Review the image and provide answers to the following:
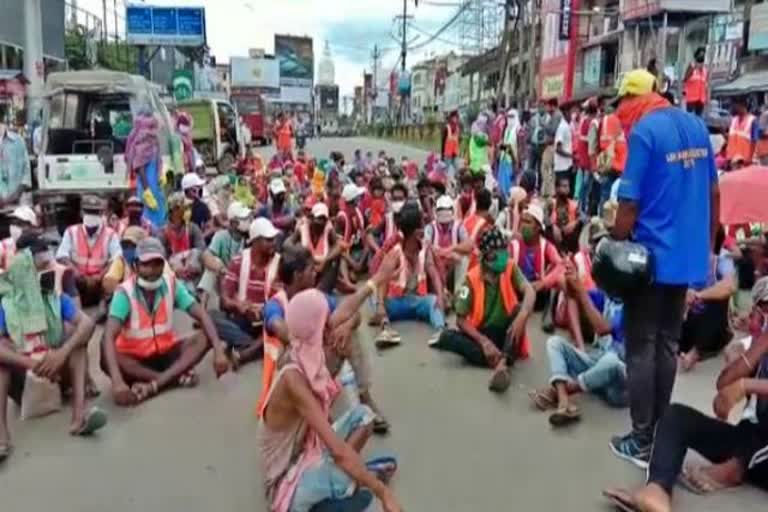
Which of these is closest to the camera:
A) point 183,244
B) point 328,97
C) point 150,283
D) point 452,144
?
point 150,283

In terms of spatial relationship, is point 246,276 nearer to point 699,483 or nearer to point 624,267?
point 624,267

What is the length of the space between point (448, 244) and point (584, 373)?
9.04 ft

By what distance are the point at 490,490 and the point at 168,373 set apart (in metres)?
2.38

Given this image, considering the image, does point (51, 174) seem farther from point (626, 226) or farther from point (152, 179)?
point (626, 226)

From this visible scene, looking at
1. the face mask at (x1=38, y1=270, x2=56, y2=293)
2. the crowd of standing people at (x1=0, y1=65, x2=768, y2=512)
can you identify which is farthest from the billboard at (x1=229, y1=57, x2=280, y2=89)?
the face mask at (x1=38, y1=270, x2=56, y2=293)

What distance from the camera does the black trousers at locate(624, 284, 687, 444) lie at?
3945mm

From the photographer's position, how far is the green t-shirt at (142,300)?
17.0ft

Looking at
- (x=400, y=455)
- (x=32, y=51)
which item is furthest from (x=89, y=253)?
(x=32, y=51)

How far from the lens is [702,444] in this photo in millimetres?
3779

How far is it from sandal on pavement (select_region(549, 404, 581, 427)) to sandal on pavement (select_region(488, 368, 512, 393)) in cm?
61

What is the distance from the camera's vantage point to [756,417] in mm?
3824

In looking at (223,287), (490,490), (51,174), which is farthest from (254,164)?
(490,490)

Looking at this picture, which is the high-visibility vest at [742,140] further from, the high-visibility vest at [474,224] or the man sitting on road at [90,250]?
the man sitting on road at [90,250]

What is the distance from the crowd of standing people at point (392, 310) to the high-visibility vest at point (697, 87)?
4172mm
